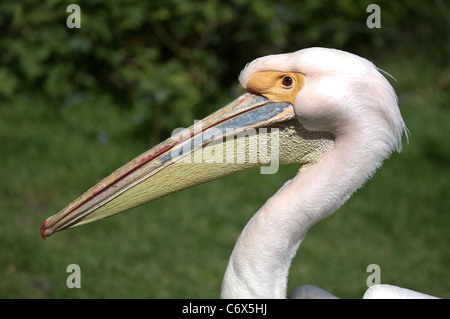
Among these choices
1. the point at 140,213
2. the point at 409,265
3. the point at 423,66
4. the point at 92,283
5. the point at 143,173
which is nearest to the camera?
the point at 143,173

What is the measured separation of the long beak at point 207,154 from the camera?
2.04m

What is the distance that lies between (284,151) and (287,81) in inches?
10.2

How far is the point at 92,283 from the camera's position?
3.42 metres

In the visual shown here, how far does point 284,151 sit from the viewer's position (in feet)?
6.90

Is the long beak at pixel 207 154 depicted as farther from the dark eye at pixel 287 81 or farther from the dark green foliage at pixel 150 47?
the dark green foliage at pixel 150 47

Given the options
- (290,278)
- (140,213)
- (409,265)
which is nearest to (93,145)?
(140,213)

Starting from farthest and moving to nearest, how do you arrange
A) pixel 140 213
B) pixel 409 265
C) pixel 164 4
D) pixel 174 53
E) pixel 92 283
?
pixel 174 53 → pixel 164 4 → pixel 140 213 → pixel 409 265 → pixel 92 283

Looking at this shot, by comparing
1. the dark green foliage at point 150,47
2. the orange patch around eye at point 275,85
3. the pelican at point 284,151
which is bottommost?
the pelican at point 284,151

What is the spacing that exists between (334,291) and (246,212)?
0.94 meters

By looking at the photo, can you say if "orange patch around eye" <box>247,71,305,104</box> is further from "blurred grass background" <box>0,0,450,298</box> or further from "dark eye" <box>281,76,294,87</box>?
"blurred grass background" <box>0,0,450,298</box>

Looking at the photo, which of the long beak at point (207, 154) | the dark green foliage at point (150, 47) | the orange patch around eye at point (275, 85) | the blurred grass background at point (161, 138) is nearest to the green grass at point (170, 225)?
the blurred grass background at point (161, 138)

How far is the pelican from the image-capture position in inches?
74.3

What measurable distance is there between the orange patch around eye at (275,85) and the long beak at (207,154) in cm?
2
